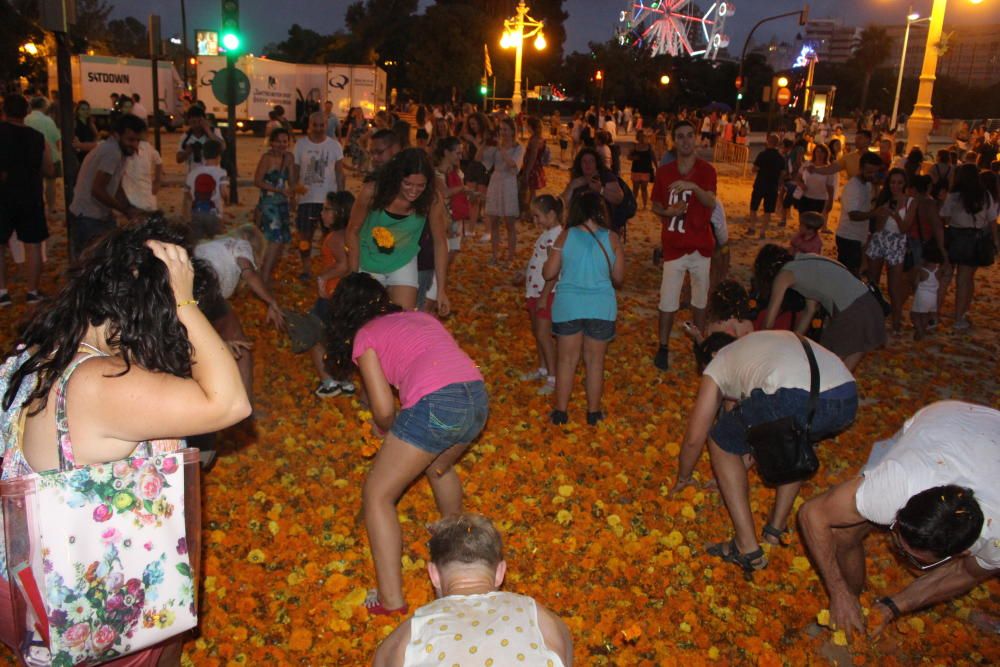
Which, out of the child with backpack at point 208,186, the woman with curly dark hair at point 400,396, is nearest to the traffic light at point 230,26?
the child with backpack at point 208,186

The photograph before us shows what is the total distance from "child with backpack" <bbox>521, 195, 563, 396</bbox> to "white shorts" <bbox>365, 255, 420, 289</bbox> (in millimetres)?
1118

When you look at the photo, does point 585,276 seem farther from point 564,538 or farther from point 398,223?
point 564,538

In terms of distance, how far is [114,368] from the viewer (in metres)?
2.17

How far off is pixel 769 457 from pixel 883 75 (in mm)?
105106

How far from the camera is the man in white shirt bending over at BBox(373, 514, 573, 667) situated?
215 centimetres

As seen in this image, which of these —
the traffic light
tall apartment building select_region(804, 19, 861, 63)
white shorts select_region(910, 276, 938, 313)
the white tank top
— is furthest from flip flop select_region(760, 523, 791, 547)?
tall apartment building select_region(804, 19, 861, 63)

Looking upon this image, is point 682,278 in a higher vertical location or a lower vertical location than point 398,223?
lower

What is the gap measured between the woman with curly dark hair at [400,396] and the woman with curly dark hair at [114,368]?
4.23ft

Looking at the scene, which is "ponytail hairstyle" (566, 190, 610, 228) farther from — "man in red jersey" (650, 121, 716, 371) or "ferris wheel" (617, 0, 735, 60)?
"ferris wheel" (617, 0, 735, 60)

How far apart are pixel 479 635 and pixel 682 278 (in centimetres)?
565

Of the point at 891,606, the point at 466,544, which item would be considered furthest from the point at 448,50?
the point at 466,544

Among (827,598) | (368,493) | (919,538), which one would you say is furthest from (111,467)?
(827,598)

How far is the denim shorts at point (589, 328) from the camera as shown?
19.0 ft

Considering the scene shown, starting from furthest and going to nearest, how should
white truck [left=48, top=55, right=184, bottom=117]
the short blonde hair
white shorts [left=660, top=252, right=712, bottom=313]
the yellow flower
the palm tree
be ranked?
the palm tree → white truck [left=48, top=55, right=184, bottom=117] → white shorts [left=660, top=252, right=712, bottom=313] → the yellow flower → the short blonde hair
